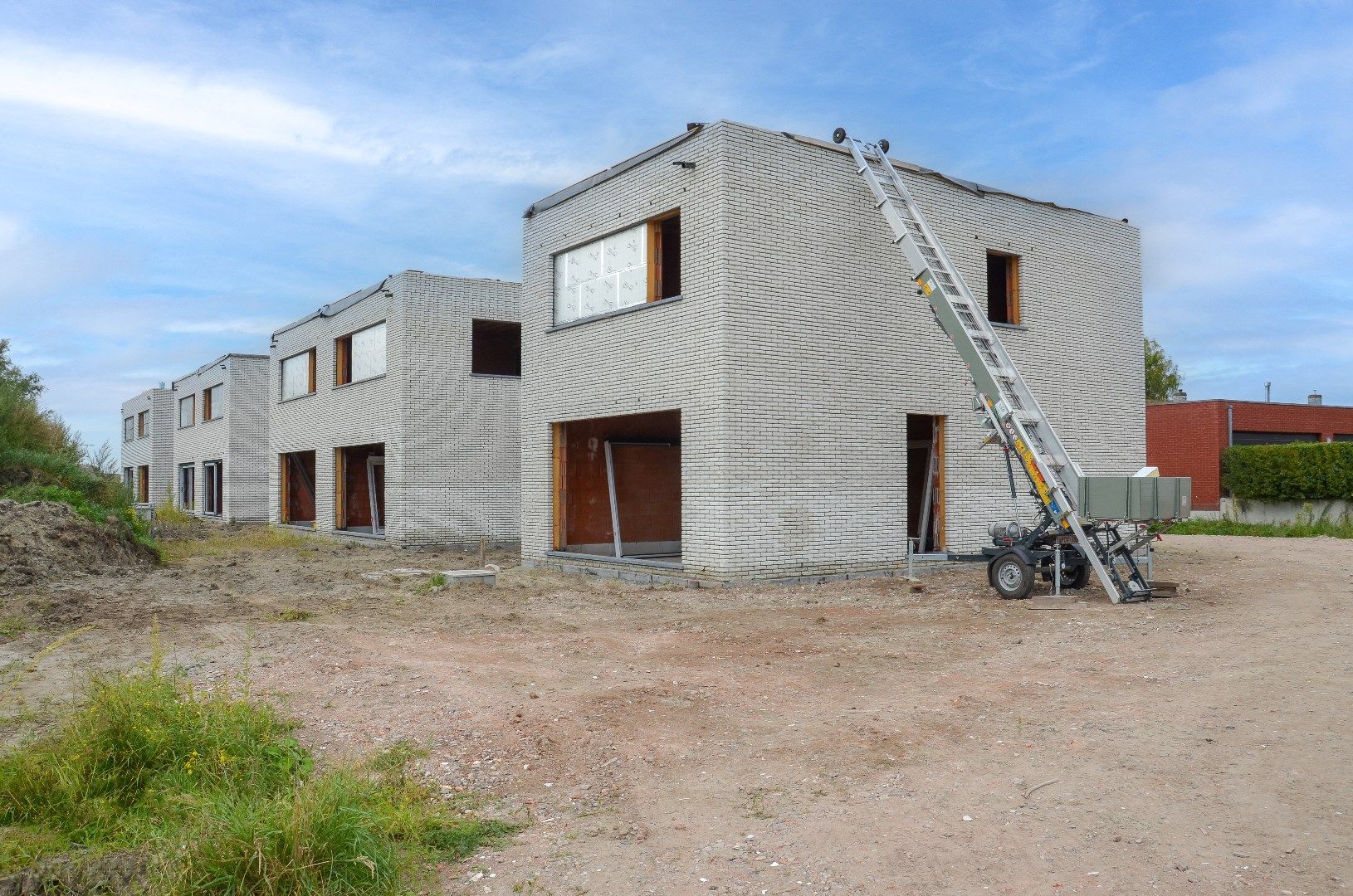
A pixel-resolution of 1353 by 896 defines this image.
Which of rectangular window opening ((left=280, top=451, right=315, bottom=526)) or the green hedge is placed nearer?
the green hedge

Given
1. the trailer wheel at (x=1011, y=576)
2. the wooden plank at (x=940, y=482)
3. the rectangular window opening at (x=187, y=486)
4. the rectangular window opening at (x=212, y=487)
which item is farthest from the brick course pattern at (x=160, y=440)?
the trailer wheel at (x=1011, y=576)

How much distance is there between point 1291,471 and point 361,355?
81.8 feet

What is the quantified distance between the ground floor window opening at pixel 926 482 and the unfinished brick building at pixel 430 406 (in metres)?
8.94

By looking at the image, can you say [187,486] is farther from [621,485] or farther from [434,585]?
[434,585]

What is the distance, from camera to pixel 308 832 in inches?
169

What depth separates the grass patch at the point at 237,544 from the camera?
69.2 ft

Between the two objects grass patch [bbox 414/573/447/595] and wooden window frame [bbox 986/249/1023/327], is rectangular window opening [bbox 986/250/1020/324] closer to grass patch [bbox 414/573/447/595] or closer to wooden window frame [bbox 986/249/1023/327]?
wooden window frame [bbox 986/249/1023/327]

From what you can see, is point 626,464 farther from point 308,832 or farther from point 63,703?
point 308,832

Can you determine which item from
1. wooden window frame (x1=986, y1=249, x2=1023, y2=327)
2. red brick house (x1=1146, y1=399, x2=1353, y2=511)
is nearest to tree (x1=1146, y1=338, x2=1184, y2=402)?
red brick house (x1=1146, y1=399, x2=1353, y2=511)

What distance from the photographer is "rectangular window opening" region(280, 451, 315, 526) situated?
2947 cm

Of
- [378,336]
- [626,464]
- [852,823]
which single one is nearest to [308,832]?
[852,823]

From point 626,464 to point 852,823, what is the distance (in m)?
13.9

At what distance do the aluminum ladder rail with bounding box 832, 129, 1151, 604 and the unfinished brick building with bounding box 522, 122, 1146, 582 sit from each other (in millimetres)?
599

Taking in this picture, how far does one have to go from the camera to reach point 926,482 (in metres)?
16.6
